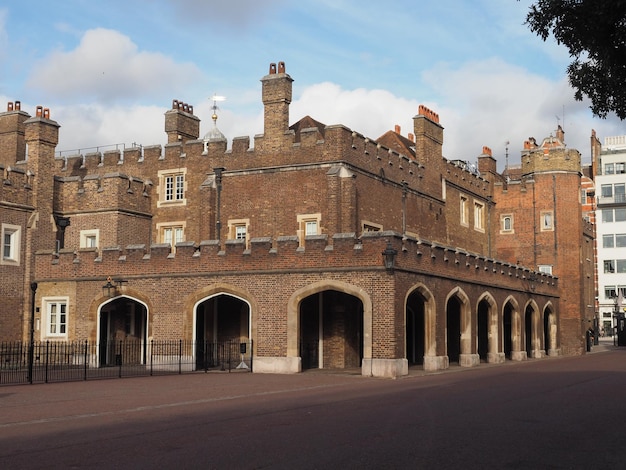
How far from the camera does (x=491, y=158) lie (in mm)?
48188

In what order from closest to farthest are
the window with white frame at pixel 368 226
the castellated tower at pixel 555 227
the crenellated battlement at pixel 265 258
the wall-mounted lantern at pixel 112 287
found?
the crenellated battlement at pixel 265 258, the wall-mounted lantern at pixel 112 287, the window with white frame at pixel 368 226, the castellated tower at pixel 555 227

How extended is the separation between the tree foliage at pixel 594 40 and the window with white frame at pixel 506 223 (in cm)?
3613

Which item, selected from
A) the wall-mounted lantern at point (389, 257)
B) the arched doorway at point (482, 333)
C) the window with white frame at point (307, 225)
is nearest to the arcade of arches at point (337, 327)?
the wall-mounted lantern at point (389, 257)

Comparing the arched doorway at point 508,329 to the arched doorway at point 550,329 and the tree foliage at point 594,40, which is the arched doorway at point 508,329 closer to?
the arched doorway at point 550,329

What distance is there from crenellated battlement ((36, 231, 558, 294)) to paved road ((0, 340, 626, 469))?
16.8 feet

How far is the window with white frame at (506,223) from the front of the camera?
46459 millimetres

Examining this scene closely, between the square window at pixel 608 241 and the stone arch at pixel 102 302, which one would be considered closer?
the stone arch at pixel 102 302

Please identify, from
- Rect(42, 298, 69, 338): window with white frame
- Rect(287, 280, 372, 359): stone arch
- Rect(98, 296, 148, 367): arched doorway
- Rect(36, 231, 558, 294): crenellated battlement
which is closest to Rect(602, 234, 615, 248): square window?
Rect(36, 231, 558, 294): crenellated battlement

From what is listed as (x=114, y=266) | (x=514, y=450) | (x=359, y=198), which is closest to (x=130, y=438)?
(x=514, y=450)

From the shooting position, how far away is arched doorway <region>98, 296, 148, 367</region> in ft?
99.0

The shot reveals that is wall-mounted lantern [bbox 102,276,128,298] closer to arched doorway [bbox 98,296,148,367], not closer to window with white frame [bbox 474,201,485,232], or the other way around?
arched doorway [bbox 98,296,148,367]

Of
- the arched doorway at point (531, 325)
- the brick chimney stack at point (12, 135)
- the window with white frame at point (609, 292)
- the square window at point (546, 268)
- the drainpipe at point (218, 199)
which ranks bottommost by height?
the arched doorway at point (531, 325)

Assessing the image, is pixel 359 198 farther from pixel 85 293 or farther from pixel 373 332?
pixel 85 293

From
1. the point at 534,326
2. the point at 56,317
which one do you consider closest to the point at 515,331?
the point at 534,326
